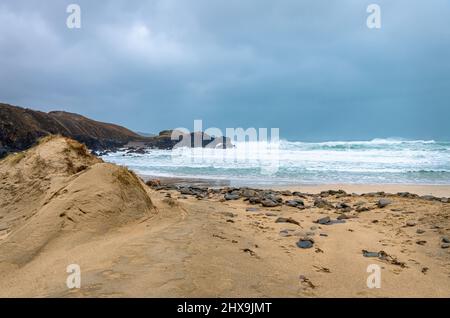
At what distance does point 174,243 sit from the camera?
13.4 feet

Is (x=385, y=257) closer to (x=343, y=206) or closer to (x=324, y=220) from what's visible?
(x=324, y=220)

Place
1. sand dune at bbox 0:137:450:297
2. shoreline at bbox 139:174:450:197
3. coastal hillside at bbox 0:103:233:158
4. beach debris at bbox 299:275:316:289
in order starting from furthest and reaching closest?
coastal hillside at bbox 0:103:233:158 < shoreline at bbox 139:174:450:197 < beach debris at bbox 299:275:316:289 < sand dune at bbox 0:137:450:297

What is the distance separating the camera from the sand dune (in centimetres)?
318

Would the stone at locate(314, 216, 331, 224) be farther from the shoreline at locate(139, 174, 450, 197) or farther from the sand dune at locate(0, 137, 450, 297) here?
the shoreline at locate(139, 174, 450, 197)

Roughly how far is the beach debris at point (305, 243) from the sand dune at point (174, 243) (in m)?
0.09

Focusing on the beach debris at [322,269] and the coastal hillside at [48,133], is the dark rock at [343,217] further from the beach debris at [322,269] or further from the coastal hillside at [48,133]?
the coastal hillside at [48,133]

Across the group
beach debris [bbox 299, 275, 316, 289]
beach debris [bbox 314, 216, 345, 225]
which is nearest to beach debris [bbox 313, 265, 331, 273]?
beach debris [bbox 299, 275, 316, 289]

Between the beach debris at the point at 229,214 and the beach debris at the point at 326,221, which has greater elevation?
the beach debris at the point at 229,214

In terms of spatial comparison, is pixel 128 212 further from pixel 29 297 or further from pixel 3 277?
pixel 29 297

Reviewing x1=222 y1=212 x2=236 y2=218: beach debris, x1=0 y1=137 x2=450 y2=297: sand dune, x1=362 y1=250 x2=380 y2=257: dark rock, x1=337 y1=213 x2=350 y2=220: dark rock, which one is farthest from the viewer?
x1=337 y1=213 x2=350 y2=220: dark rock

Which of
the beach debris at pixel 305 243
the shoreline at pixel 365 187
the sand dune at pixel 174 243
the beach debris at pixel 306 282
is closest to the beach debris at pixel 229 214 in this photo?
the sand dune at pixel 174 243

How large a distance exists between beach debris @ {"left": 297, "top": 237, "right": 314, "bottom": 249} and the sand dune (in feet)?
0.31

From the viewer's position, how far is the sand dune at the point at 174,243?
10.4ft

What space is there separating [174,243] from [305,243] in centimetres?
197
